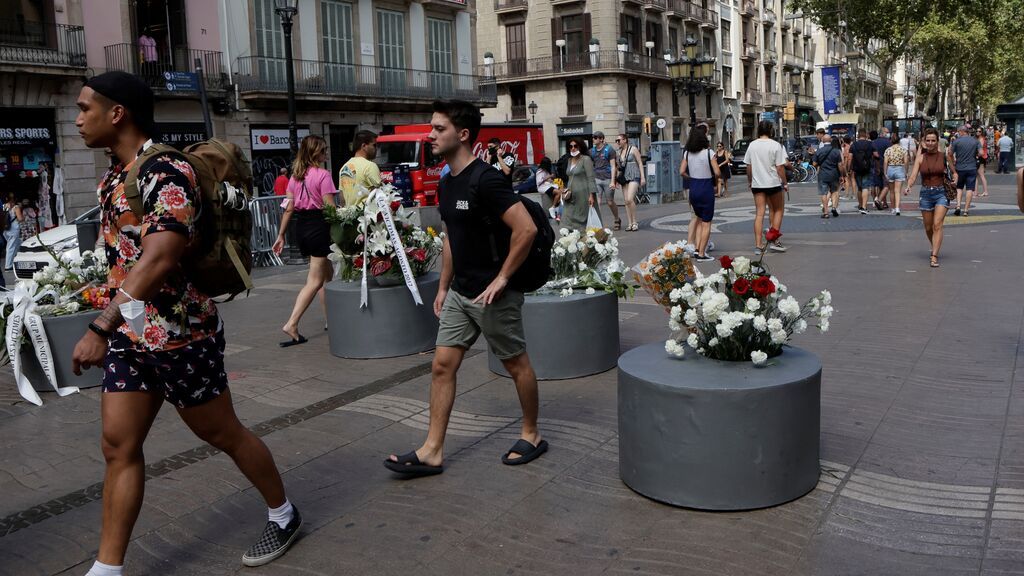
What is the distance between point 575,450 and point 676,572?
1.46m

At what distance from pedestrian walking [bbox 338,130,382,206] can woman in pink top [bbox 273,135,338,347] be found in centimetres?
14

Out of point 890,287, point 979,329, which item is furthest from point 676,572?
point 890,287

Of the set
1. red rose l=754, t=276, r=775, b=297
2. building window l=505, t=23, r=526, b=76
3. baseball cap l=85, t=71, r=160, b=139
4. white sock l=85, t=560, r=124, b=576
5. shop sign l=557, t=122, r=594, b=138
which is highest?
building window l=505, t=23, r=526, b=76

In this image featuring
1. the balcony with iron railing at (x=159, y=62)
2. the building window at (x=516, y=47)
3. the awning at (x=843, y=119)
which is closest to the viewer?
the balcony with iron railing at (x=159, y=62)

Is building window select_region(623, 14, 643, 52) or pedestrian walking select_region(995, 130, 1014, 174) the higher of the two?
building window select_region(623, 14, 643, 52)

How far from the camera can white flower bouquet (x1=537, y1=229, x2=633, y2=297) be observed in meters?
6.48

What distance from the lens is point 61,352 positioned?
657 cm

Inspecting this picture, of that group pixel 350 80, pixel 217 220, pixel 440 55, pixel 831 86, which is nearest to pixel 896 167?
pixel 217 220

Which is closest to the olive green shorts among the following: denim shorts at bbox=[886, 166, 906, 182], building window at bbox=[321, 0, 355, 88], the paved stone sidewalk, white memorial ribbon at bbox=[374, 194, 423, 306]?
the paved stone sidewalk

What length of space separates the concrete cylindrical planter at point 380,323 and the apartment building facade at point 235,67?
18.5 metres

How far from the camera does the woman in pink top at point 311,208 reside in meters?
7.71

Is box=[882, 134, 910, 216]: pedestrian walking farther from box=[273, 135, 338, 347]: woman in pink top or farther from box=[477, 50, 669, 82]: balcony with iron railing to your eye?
box=[477, 50, 669, 82]: balcony with iron railing

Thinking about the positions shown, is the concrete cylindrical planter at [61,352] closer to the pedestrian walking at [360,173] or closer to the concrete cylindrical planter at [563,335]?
the pedestrian walking at [360,173]

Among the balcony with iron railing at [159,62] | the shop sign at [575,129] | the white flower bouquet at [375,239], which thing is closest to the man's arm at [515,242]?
the white flower bouquet at [375,239]
